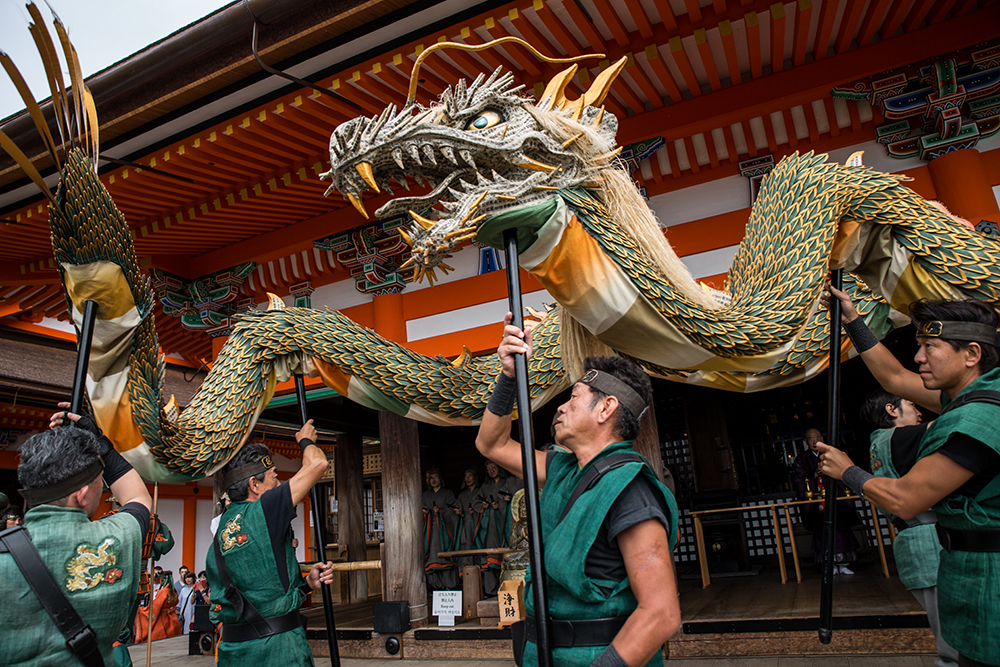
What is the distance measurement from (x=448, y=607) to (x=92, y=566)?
13.0ft

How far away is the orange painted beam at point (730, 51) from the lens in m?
3.48

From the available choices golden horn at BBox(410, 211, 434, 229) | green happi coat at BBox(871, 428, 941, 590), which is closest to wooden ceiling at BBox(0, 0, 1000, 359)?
golden horn at BBox(410, 211, 434, 229)

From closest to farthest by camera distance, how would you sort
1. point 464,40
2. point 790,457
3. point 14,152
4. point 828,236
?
point 14,152
point 828,236
point 464,40
point 790,457

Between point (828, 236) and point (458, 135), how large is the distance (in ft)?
4.88

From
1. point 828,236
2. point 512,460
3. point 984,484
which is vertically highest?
point 828,236

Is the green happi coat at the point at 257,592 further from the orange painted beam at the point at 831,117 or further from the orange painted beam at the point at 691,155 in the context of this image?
the orange painted beam at the point at 831,117

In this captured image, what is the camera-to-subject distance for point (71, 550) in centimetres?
157

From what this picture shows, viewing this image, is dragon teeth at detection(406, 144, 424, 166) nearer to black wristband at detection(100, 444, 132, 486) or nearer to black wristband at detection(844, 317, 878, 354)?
black wristband at detection(100, 444, 132, 486)

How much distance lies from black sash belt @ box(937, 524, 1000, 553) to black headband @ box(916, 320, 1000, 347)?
0.54 metres

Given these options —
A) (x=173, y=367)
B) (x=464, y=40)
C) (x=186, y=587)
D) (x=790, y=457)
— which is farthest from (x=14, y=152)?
(x=186, y=587)

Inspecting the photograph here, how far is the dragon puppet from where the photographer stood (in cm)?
196

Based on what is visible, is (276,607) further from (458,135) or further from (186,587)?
(186,587)

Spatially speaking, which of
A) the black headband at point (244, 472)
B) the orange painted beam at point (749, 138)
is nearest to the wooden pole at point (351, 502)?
the black headband at point (244, 472)

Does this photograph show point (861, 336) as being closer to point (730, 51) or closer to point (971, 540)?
point (971, 540)
